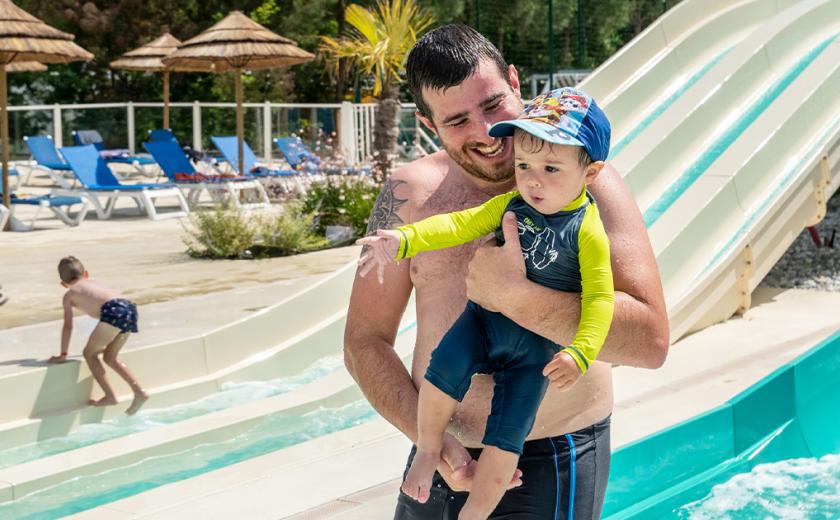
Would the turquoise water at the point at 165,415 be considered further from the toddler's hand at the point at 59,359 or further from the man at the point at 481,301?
the man at the point at 481,301

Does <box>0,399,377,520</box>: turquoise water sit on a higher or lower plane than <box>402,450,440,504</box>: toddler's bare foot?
lower

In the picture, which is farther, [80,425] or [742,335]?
[742,335]

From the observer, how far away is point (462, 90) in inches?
87.0

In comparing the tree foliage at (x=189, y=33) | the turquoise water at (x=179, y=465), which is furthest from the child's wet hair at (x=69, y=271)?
the tree foliage at (x=189, y=33)

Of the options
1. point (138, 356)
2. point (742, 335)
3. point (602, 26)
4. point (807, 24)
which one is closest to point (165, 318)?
point (138, 356)

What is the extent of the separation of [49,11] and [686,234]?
27.3 meters

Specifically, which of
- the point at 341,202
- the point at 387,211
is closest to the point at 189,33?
the point at 341,202

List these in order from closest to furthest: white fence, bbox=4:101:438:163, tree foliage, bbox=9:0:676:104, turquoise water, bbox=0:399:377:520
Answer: turquoise water, bbox=0:399:377:520 → white fence, bbox=4:101:438:163 → tree foliage, bbox=9:0:676:104

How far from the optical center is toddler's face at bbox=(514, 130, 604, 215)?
2076 millimetres

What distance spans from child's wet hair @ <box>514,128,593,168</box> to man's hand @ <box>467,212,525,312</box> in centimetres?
14

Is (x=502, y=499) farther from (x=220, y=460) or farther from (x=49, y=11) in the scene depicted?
(x=49, y=11)

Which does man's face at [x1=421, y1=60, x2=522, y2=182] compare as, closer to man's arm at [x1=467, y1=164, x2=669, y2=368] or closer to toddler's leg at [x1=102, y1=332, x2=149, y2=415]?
man's arm at [x1=467, y1=164, x2=669, y2=368]

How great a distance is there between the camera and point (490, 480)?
6.94ft

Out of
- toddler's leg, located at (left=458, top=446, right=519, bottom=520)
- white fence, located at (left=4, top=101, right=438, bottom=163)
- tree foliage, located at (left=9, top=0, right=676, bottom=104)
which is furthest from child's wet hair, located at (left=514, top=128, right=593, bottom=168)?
tree foliage, located at (left=9, top=0, right=676, bottom=104)
